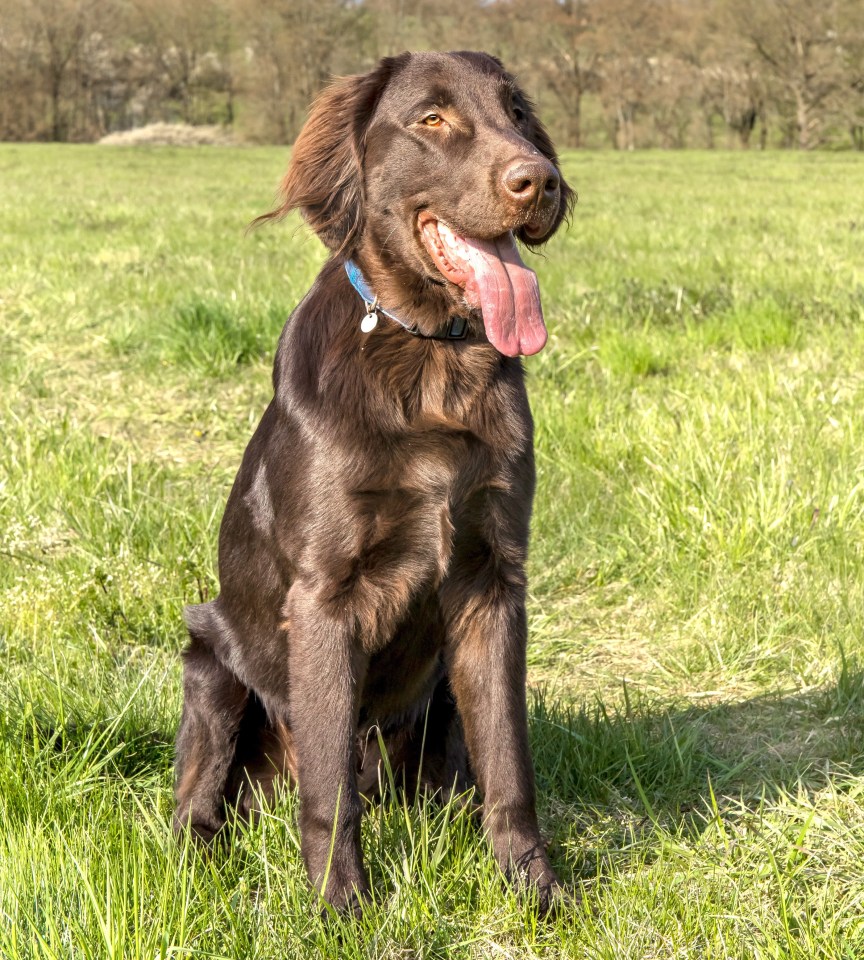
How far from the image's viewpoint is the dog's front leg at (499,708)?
2.15 meters

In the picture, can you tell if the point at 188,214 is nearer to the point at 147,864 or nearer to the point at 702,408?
the point at 702,408

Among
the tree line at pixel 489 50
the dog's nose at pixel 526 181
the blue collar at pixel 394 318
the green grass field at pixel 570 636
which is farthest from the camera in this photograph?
the tree line at pixel 489 50

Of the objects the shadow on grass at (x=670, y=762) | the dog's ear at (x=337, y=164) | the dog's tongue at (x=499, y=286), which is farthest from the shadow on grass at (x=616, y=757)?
the dog's ear at (x=337, y=164)

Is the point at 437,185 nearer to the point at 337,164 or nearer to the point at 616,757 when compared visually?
the point at 337,164

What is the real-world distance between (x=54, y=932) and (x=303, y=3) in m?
64.2

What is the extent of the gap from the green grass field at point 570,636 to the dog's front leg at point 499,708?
0.08 metres

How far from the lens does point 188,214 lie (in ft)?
44.3

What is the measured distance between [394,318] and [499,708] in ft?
2.72

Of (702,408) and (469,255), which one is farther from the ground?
(469,255)

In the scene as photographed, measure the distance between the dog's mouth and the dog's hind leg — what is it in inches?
38.0

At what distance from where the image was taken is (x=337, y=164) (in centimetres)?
236

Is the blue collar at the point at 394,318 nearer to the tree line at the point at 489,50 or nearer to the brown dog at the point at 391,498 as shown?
the brown dog at the point at 391,498

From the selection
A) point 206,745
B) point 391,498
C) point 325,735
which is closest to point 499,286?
point 391,498

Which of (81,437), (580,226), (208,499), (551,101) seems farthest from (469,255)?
(551,101)
